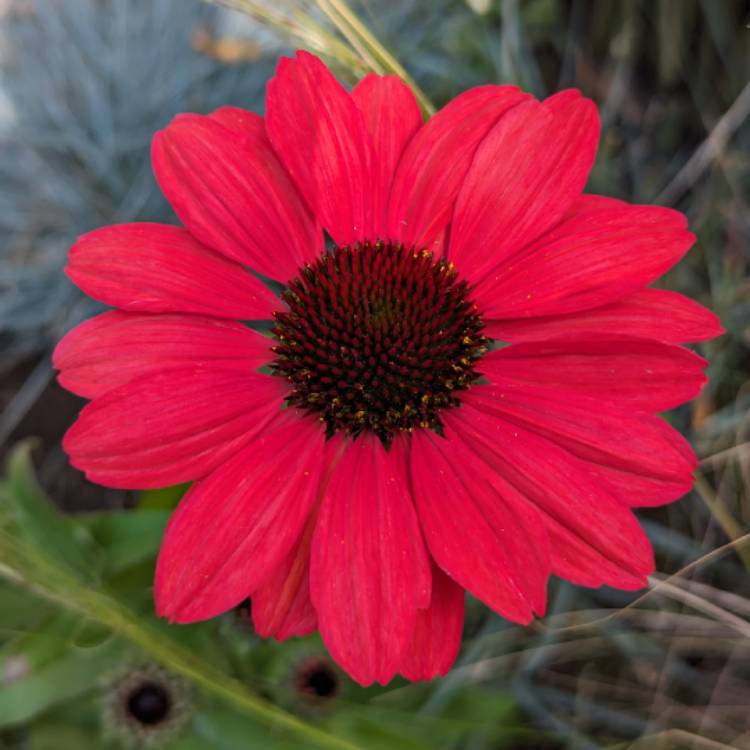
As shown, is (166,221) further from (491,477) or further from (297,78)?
(491,477)

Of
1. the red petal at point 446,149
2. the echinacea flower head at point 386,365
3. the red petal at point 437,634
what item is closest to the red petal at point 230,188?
the echinacea flower head at point 386,365

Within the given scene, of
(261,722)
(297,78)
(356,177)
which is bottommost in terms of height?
(261,722)

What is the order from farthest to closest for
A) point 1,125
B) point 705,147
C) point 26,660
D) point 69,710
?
point 1,125
point 705,147
point 69,710
point 26,660

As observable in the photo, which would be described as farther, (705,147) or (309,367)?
(705,147)

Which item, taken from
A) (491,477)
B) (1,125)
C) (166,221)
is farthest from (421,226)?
(1,125)

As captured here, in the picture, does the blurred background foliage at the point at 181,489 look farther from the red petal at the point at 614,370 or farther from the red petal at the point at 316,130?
the red petal at the point at 614,370


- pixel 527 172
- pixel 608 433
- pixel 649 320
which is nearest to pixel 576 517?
pixel 608 433

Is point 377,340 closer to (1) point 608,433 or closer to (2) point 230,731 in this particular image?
(1) point 608,433

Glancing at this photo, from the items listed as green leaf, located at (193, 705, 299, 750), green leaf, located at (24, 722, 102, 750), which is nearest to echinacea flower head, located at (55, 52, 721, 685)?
green leaf, located at (193, 705, 299, 750)
